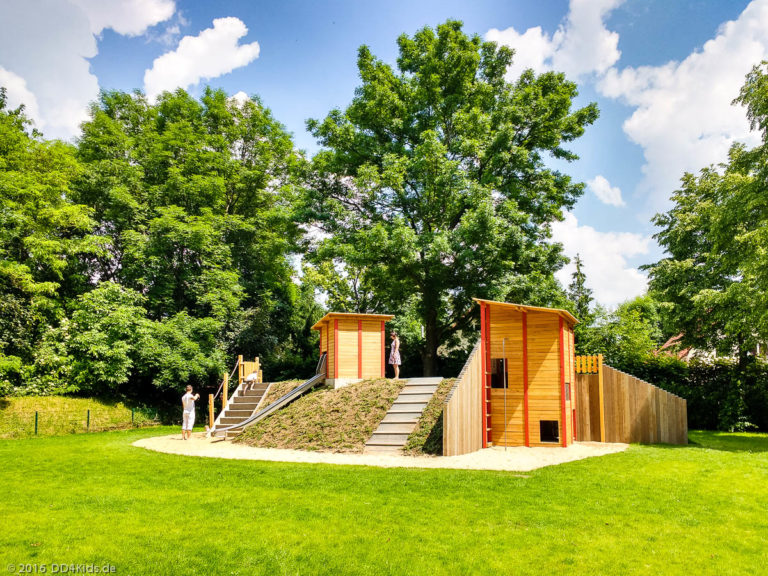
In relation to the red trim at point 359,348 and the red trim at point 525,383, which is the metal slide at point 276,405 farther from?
the red trim at point 525,383

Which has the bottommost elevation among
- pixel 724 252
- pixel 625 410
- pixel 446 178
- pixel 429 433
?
pixel 429 433

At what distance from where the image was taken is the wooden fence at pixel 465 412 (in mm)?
11758

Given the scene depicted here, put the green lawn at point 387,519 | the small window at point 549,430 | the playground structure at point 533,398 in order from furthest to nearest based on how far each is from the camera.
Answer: the small window at point 549,430, the playground structure at point 533,398, the green lawn at point 387,519

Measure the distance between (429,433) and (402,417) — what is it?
51.6 inches

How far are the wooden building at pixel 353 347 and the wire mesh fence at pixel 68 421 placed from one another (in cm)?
992

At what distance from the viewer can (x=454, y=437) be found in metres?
11.9

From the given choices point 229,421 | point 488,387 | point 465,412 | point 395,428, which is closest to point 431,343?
point 229,421

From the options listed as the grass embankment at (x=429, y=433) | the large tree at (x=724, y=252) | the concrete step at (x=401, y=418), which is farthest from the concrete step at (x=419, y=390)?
the large tree at (x=724, y=252)

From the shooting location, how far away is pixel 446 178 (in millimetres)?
21719

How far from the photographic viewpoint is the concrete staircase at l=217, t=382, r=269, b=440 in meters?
18.5

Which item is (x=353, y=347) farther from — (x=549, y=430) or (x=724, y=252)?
(x=724, y=252)

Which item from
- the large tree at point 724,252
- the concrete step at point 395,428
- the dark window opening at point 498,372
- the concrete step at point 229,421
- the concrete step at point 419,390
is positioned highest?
the large tree at point 724,252

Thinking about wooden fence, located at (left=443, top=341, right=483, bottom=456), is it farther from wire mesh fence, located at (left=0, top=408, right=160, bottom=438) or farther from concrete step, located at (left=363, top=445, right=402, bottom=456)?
wire mesh fence, located at (left=0, top=408, right=160, bottom=438)

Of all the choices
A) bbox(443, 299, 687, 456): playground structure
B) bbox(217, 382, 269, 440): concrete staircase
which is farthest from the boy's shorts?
bbox(443, 299, 687, 456): playground structure
